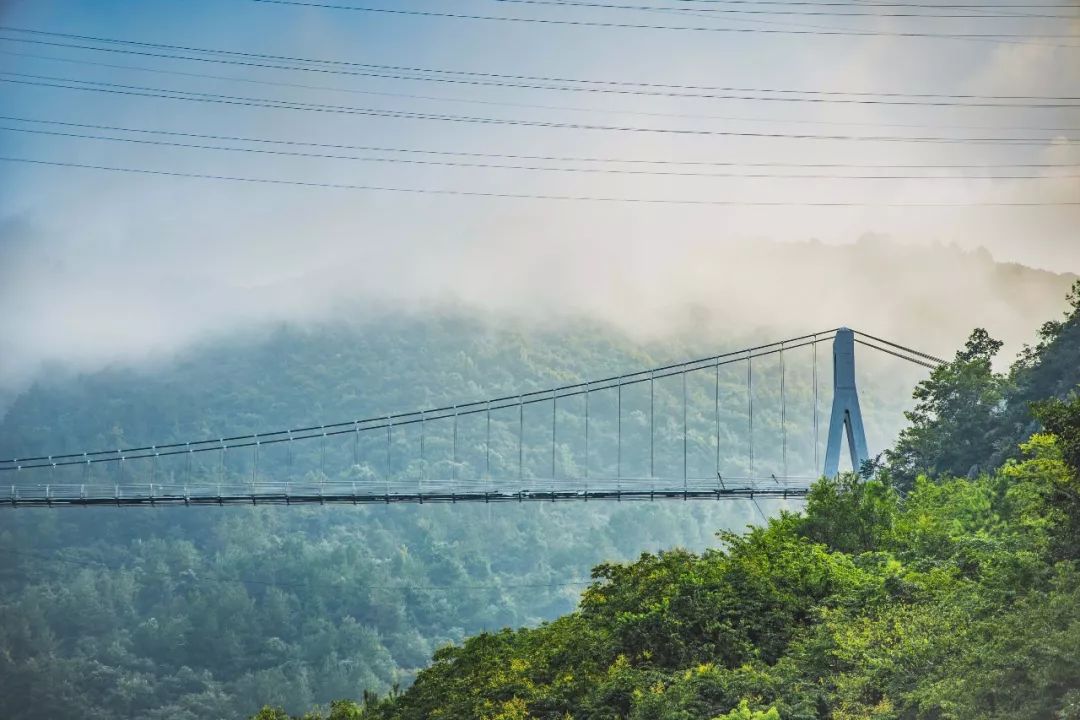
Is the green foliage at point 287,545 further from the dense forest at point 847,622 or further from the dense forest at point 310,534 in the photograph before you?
the dense forest at point 847,622

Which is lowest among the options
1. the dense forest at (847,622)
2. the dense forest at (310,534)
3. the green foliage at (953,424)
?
the dense forest at (847,622)

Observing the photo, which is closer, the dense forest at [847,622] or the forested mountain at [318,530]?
the dense forest at [847,622]

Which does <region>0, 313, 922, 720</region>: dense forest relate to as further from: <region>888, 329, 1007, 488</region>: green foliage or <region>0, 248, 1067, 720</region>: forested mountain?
<region>888, 329, 1007, 488</region>: green foliage

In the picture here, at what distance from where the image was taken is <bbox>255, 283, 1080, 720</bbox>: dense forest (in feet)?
46.1

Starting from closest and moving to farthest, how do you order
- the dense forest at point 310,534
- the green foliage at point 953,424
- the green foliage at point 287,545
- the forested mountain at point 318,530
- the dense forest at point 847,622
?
the dense forest at point 847,622 → the green foliage at point 953,424 → the green foliage at point 287,545 → the dense forest at point 310,534 → the forested mountain at point 318,530

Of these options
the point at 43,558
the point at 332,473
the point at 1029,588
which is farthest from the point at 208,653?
the point at 1029,588

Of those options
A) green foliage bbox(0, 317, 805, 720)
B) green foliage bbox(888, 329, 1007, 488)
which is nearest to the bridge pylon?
green foliage bbox(888, 329, 1007, 488)

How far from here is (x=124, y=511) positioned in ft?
263

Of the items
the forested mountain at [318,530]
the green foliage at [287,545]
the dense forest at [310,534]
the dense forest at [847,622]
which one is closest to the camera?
the dense forest at [847,622]

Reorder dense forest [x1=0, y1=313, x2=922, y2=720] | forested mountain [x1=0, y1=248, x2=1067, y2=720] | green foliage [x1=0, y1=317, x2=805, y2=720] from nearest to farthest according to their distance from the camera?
green foliage [x1=0, y1=317, x2=805, y2=720] < dense forest [x1=0, y1=313, x2=922, y2=720] < forested mountain [x1=0, y1=248, x2=1067, y2=720]

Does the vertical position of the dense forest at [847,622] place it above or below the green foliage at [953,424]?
below

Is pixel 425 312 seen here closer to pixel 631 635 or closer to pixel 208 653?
pixel 208 653

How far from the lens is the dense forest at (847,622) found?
14047 mm

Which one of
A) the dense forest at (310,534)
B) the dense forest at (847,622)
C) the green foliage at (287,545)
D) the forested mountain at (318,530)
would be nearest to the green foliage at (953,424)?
the dense forest at (847,622)
